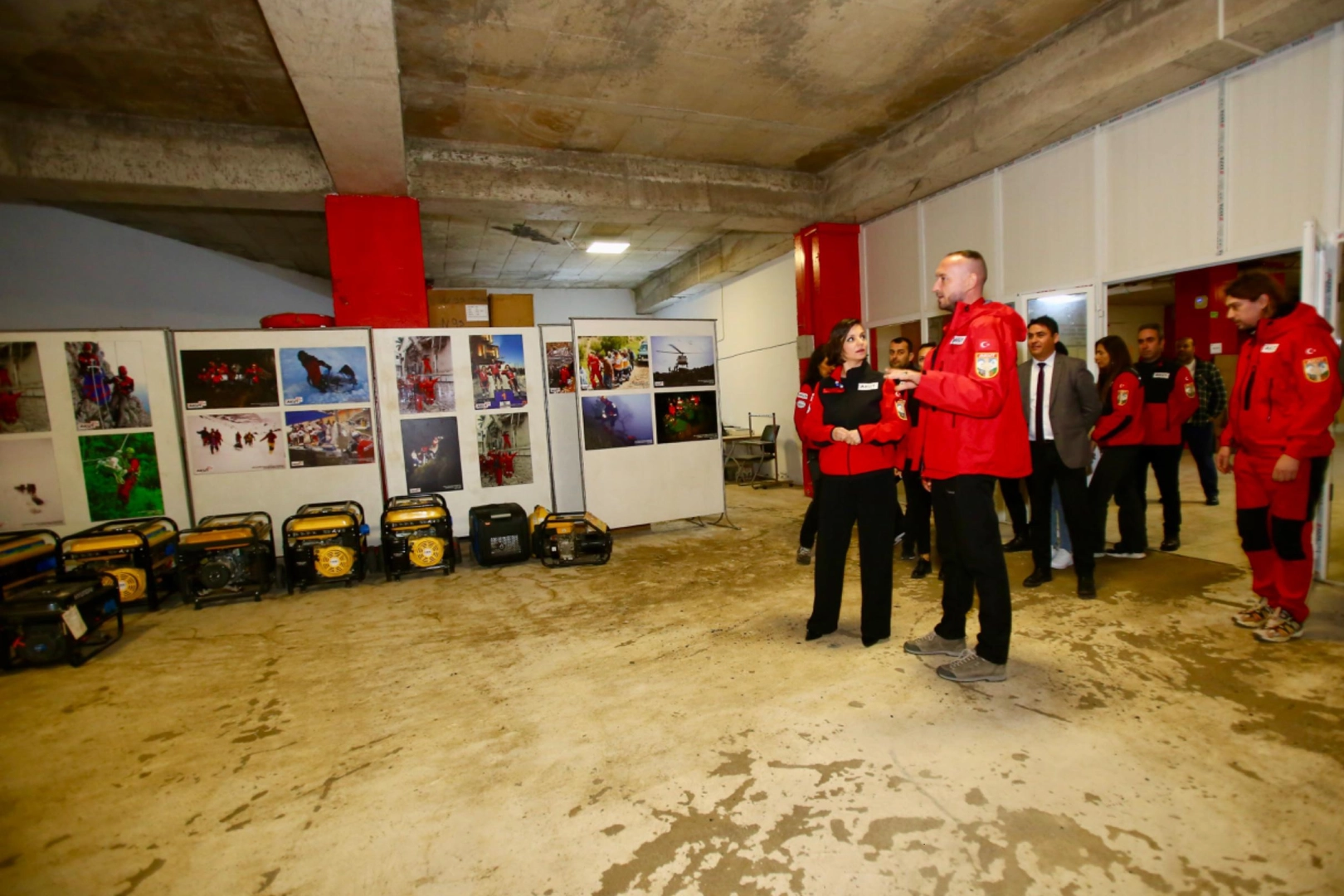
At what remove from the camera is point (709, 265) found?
444 inches

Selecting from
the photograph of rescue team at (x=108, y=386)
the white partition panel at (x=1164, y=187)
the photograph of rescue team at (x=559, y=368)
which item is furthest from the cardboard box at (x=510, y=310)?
the white partition panel at (x=1164, y=187)

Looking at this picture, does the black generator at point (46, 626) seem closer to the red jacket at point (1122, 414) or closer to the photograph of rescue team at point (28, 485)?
the photograph of rescue team at point (28, 485)

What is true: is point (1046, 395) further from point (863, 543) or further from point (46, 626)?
point (46, 626)

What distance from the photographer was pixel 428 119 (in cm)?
579

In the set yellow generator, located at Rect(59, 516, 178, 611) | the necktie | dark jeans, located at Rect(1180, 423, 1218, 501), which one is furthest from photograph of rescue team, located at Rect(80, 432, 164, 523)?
dark jeans, located at Rect(1180, 423, 1218, 501)

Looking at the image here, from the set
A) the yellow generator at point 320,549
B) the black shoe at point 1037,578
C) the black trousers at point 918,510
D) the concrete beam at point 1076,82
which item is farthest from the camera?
the yellow generator at point 320,549

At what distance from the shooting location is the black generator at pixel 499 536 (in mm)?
5504

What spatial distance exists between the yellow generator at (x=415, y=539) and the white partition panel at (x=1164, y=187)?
6021 mm

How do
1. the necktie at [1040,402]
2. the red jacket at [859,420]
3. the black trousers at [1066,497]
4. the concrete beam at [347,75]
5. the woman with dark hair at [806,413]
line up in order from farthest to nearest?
the necktie at [1040,402]
the black trousers at [1066,497]
the concrete beam at [347,75]
the woman with dark hair at [806,413]
the red jacket at [859,420]

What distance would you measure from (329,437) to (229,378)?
36.7 inches

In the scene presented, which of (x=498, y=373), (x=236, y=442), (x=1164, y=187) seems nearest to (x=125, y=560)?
(x=236, y=442)

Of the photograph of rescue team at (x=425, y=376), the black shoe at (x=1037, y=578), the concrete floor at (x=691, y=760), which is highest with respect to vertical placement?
the photograph of rescue team at (x=425, y=376)

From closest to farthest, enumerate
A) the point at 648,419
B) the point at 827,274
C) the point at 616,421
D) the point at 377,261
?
the point at 377,261 < the point at 616,421 < the point at 648,419 < the point at 827,274

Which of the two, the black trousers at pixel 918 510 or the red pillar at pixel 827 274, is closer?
the black trousers at pixel 918 510
